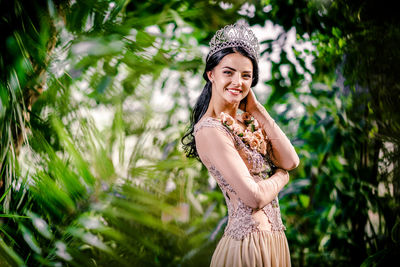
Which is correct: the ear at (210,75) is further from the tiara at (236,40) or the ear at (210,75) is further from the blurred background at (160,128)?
the blurred background at (160,128)

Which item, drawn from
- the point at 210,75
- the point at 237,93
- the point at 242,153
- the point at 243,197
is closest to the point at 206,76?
the point at 210,75

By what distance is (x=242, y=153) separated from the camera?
908 millimetres

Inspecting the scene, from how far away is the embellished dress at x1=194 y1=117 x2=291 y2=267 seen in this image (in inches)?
32.5

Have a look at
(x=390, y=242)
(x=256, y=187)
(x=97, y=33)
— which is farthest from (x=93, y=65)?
(x=390, y=242)

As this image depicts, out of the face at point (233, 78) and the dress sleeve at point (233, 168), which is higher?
the face at point (233, 78)

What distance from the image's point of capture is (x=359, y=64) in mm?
1728

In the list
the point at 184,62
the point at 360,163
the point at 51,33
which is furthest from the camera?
the point at 360,163

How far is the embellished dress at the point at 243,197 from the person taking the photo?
825 millimetres

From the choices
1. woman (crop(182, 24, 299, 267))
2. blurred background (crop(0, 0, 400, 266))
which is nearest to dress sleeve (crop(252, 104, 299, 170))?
woman (crop(182, 24, 299, 267))

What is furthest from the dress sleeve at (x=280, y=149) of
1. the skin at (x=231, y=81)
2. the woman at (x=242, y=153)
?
the skin at (x=231, y=81)

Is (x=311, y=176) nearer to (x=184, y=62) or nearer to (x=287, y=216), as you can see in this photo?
(x=287, y=216)

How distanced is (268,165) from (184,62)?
0.49 meters

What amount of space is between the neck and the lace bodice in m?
0.05

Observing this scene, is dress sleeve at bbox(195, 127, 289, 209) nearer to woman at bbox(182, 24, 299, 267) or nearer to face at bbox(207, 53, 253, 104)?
woman at bbox(182, 24, 299, 267)
